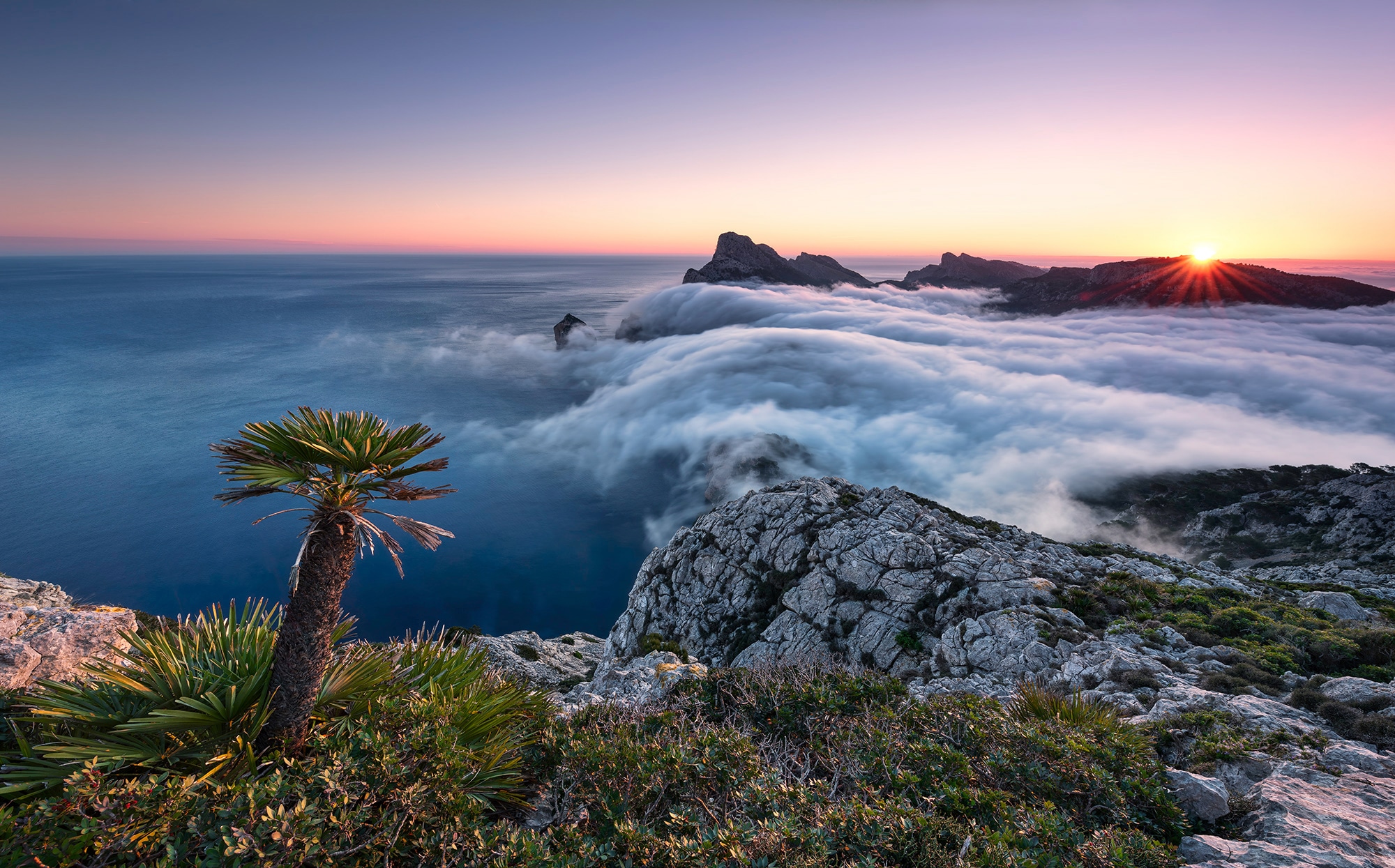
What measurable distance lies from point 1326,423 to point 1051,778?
505 feet

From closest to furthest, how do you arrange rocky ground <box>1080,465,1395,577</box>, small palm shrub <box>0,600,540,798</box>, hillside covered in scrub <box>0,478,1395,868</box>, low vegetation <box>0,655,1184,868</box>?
low vegetation <box>0,655,1184,868</box>, hillside covered in scrub <box>0,478,1395,868</box>, small palm shrub <box>0,600,540,798</box>, rocky ground <box>1080,465,1395,577</box>

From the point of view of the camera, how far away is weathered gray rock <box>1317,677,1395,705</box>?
10062mm

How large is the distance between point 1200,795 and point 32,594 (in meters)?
32.5

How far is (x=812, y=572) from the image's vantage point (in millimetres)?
23891

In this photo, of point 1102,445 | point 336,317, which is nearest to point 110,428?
point 336,317

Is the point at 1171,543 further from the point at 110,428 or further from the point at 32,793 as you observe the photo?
the point at 110,428

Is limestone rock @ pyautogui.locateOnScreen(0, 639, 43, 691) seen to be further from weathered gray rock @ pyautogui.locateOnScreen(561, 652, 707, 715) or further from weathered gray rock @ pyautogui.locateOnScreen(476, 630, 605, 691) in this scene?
weathered gray rock @ pyautogui.locateOnScreen(476, 630, 605, 691)

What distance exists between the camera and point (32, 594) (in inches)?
738

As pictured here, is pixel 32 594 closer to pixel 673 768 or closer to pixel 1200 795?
pixel 673 768

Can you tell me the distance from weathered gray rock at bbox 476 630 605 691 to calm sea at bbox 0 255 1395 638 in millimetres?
19636

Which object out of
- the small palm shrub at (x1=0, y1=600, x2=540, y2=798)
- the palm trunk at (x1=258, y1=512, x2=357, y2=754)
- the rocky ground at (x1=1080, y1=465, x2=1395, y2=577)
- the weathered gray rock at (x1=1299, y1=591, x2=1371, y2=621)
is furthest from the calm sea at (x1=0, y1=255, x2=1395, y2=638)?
the rocky ground at (x1=1080, y1=465, x2=1395, y2=577)

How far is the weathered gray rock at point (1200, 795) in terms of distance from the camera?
21.4ft

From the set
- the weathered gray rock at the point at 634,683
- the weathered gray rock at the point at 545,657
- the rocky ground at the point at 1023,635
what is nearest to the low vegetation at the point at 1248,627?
the rocky ground at the point at 1023,635

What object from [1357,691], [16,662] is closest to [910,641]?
[1357,691]
